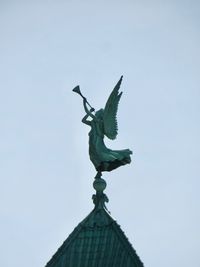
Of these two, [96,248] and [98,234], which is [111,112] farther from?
[96,248]

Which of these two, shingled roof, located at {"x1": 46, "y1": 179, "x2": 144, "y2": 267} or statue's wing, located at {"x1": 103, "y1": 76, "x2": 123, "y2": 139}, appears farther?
statue's wing, located at {"x1": 103, "y1": 76, "x2": 123, "y2": 139}

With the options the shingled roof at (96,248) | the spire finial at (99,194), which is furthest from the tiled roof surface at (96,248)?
the spire finial at (99,194)

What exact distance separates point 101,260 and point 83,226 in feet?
4.58

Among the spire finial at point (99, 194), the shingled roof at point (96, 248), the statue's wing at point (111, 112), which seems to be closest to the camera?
the shingled roof at point (96, 248)

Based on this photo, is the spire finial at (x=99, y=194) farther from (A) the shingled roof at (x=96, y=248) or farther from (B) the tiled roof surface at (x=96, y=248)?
(B) the tiled roof surface at (x=96, y=248)

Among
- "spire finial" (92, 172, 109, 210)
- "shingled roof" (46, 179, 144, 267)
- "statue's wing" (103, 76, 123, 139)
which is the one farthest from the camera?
"statue's wing" (103, 76, 123, 139)

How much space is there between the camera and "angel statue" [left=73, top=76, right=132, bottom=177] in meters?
65.1

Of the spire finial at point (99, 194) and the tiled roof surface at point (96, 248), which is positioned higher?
the spire finial at point (99, 194)

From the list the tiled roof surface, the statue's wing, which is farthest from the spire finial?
the statue's wing

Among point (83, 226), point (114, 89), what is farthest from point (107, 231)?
point (114, 89)

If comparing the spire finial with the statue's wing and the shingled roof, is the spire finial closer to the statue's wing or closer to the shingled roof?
the shingled roof

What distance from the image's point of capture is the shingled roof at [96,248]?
63.7m

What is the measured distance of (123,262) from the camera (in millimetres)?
63688

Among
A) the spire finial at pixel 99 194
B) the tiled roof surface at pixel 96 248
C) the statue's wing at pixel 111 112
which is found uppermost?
the statue's wing at pixel 111 112
